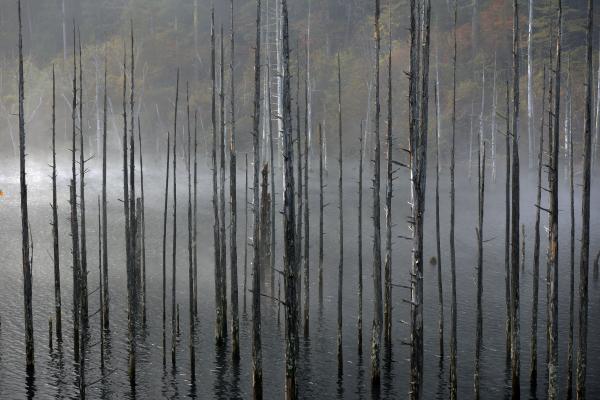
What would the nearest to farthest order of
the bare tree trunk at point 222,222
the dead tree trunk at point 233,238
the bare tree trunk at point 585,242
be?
the bare tree trunk at point 585,242 → the dead tree trunk at point 233,238 → the bare tree trunk at point 222,222

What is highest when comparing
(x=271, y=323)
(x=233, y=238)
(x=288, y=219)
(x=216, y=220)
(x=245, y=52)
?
(x=245, y=52)

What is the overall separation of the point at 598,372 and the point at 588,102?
9327 mm

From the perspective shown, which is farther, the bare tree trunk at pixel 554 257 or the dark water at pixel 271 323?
the dark water at pixel 271 323

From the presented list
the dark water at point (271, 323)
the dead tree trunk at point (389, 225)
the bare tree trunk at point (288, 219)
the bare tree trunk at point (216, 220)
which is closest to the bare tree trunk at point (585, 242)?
the dark water at point (271, 323)

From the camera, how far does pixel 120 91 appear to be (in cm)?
6562

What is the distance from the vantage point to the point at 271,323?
83.9 ft

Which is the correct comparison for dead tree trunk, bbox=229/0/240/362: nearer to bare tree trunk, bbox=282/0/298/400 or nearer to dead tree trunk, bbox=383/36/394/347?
dead tree trunk, bbox=383/36/394/347

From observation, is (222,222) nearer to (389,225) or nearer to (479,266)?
(389,225)

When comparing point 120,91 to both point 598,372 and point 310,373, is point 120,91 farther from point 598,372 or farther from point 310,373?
point 598,372

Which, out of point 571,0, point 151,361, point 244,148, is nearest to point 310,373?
point 151,361

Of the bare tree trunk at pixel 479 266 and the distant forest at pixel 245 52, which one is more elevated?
the distant forest at pixel 245 52

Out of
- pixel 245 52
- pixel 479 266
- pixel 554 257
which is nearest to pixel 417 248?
pixel 554 257

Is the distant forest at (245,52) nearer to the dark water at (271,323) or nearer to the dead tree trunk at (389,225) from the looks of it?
the dark water at (271,323)

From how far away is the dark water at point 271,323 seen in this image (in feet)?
61.5
